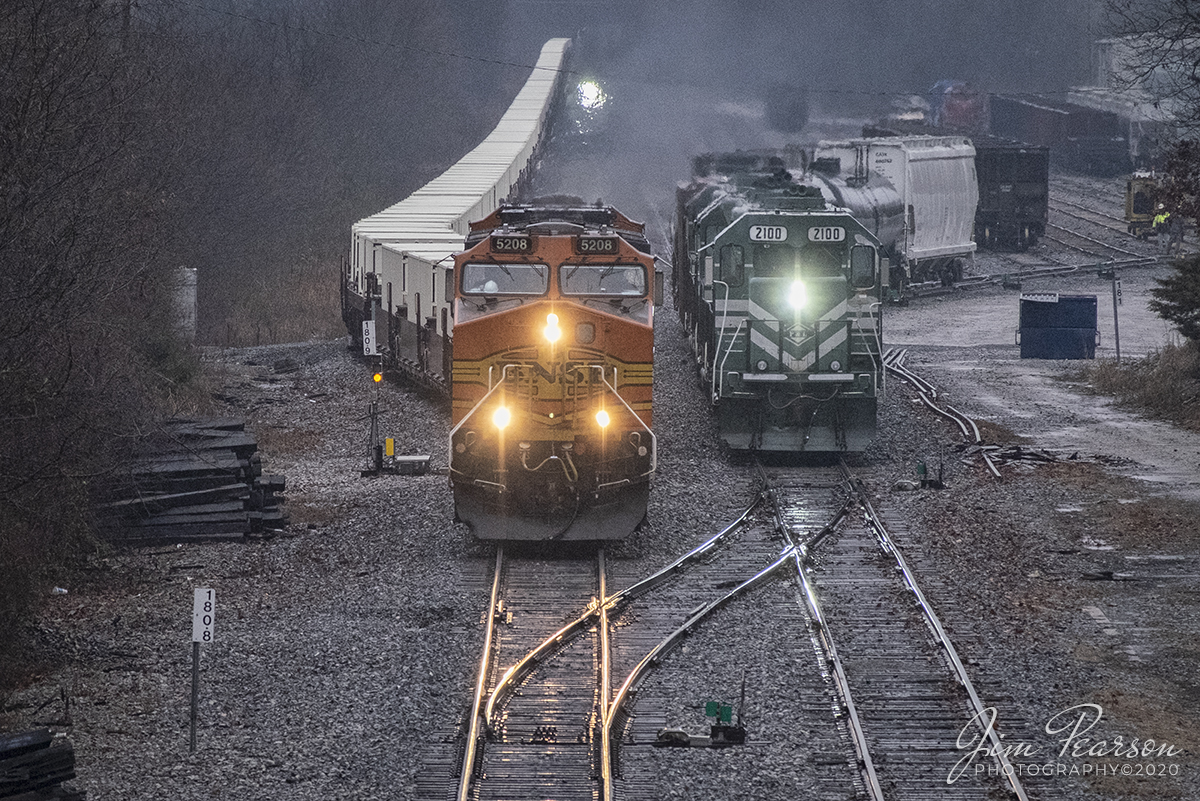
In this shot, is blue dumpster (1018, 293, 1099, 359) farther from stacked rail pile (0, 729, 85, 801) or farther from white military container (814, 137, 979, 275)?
stacked rail pile (0, 729, 85, 801)

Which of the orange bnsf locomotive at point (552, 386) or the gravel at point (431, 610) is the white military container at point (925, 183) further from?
the orange bnsf locomotive at point (552, 386)

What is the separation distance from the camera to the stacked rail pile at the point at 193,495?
51.2 ft

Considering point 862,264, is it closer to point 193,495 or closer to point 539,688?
point 193,495

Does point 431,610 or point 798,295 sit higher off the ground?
point 798,295

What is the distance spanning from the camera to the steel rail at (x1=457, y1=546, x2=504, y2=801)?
369 inches

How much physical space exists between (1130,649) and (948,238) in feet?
100

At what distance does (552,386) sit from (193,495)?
4502 mm

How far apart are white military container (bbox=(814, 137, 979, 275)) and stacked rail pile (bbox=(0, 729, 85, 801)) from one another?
29.3m

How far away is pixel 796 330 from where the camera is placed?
19.1 m

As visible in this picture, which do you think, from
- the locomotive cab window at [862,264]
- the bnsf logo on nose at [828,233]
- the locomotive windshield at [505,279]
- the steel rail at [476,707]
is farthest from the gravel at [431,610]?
the bnsf logo on nose at [828,233]

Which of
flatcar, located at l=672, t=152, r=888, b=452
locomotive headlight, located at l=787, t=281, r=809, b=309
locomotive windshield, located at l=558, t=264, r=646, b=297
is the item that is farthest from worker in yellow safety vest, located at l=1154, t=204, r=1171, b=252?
locomotive windshield, located at l=558, t=264, r=646, b=297

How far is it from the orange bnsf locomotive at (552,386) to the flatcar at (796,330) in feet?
14.7

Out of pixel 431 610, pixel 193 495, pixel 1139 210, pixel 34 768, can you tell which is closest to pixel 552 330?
pixel 431 610

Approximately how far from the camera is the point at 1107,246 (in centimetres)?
4841
